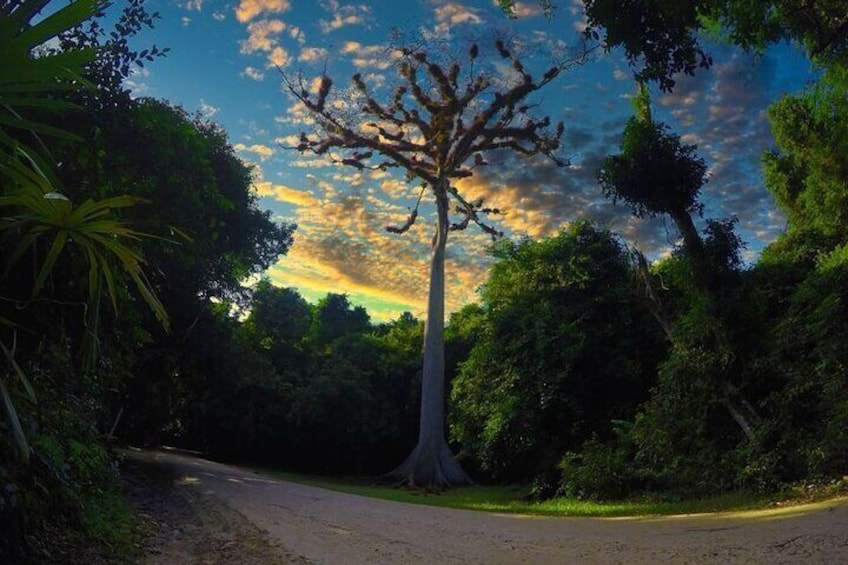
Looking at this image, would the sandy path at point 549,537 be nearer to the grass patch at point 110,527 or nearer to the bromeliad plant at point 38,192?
the grass patch at point 110,527

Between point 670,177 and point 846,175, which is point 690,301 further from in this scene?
point 846,175

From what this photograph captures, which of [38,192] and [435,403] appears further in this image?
[435,403]

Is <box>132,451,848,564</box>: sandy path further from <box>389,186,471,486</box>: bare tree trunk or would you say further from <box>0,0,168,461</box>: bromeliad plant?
<box>389,186,471,486</box>: bare tree trunk

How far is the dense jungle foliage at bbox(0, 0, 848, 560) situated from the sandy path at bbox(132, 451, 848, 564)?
6.99 ft

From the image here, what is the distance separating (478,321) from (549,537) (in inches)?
685

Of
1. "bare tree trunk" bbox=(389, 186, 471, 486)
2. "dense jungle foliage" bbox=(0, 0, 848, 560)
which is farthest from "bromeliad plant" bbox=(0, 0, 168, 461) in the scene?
"bare tree trunk" bbox=(389, 186, 471, 486)

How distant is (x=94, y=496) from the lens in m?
5.81

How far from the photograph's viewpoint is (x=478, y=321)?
24281 mm

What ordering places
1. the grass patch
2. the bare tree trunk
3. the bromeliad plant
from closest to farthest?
the bromeliad plant
the grass patch
the bare tree trunk

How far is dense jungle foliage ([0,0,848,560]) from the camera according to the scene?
3656 mm

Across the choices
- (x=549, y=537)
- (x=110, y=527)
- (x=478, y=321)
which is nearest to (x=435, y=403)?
(x=478, y=321)

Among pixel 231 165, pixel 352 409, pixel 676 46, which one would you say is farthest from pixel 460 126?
pixel 676 46

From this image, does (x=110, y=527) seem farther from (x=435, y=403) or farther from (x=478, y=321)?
(x=478, y=321)

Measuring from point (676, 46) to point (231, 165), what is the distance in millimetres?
16424
